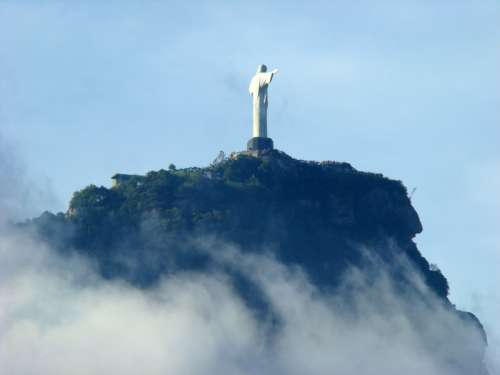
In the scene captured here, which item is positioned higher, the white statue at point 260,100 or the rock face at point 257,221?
the white statue at point 260,100

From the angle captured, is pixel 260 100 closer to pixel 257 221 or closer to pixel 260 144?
pixel 260 144

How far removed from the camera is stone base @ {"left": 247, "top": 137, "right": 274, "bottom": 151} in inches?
5679

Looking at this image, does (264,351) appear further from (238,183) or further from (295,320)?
(238,183)

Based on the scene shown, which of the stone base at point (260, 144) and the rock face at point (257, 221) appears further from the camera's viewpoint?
the stone base at point (260, 144)

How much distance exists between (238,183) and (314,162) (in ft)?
33.9

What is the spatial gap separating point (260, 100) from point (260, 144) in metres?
4.57

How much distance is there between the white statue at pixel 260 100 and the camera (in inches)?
5620

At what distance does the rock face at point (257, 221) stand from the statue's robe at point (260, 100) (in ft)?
8.65

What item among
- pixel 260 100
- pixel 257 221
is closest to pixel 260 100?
pixel 260 100

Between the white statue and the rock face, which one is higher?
the white statue

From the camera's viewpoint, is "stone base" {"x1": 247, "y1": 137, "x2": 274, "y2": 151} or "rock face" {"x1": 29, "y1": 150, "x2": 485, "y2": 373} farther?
"stone base" {"x1": 247, "y1": 137, "x2": 274, "y2": 151}

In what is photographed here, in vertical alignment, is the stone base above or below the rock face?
above

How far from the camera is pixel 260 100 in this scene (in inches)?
5640

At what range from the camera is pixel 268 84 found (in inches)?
5694
